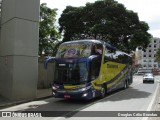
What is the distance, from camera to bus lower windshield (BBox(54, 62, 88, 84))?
15398mm

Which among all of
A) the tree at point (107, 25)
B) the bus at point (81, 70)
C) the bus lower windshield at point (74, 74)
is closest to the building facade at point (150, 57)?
the tree at point (107, 25)

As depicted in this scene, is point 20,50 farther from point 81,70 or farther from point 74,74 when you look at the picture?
point 81,70

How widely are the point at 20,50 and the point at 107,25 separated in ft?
40.0

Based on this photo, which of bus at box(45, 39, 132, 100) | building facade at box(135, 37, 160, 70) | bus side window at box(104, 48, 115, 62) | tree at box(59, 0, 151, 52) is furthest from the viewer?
building facade at box(135, 37, 160, 70)

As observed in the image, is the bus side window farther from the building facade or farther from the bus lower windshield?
the building facade

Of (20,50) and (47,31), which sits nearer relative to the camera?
(20,50)

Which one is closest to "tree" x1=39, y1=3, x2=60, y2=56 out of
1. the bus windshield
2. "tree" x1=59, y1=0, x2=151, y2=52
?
"tree" x1=59, y1=0, x2=151, y2=52

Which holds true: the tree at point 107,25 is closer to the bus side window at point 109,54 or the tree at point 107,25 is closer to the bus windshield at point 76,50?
the bus side window at point 109,54

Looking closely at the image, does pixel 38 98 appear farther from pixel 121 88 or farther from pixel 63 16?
pixel 63 16

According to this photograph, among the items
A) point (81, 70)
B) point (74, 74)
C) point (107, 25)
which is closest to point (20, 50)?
point (74, 74)

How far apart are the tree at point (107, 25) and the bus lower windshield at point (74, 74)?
37.5 feet

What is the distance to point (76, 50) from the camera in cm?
1655

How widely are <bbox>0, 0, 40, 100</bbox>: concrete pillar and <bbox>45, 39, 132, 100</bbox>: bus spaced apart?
4.85 ft

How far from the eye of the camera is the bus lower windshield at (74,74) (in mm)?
15398
